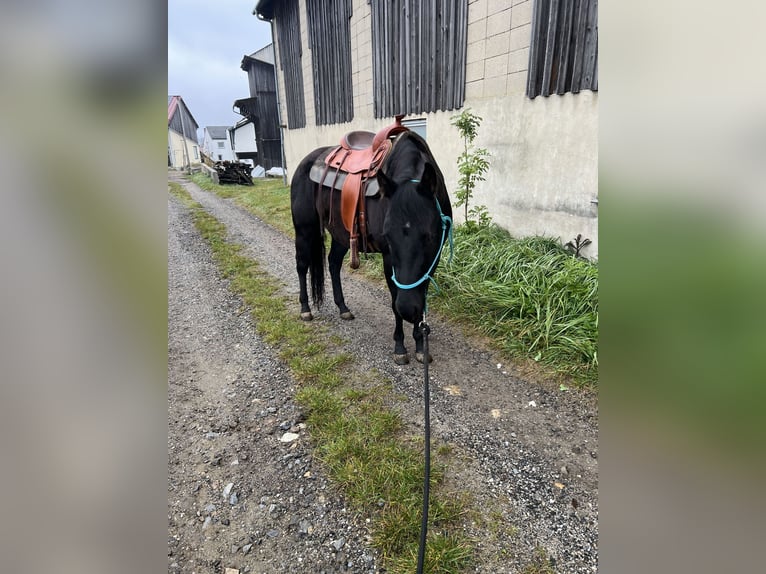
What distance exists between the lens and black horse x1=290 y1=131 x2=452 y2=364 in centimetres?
277

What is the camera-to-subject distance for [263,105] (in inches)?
1038

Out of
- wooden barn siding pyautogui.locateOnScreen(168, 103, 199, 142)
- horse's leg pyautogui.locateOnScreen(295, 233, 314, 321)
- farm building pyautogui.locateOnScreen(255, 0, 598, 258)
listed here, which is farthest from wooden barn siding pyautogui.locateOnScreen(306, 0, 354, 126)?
wooden barn siding pyautogui.locateOnScreen(168, 103, 199, 142)

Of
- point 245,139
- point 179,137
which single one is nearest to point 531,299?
point 245,139

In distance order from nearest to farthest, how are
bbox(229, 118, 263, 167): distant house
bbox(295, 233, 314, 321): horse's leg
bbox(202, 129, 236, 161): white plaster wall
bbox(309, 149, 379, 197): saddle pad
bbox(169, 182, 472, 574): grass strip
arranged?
bbox(169, 182, 472, 574): grass strip
bbox(309, 149, 379, 197): saddle pad
bbox(295, 233, 314, 321): horse's leg
bbox(229, 118, 263, 167): distant house
bbox(202, 129, 236, 161): white plaster wall

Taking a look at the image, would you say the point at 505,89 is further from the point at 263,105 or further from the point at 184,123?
the point at 184,123

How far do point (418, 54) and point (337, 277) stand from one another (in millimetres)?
5165

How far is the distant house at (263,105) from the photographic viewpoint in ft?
85.5

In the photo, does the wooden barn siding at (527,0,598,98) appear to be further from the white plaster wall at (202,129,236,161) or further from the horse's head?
the white plaster wall at (202,129,236,161)

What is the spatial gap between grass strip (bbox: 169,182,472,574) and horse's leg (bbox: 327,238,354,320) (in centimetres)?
45

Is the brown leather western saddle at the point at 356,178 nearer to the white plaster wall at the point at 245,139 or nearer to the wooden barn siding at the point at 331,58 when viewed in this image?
the wooden barn siding at the point at 331,58

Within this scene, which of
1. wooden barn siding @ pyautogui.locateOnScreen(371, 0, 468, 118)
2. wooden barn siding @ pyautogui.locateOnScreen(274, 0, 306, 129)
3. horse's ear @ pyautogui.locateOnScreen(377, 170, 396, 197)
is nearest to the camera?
horse's ear @ pyautogui.locateOnScreen(377, 170, 396, 197)

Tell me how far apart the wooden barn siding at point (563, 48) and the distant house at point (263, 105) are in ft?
76.4

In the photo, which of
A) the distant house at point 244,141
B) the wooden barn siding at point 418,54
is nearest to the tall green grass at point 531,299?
the wooden barn siding at point 418,54
